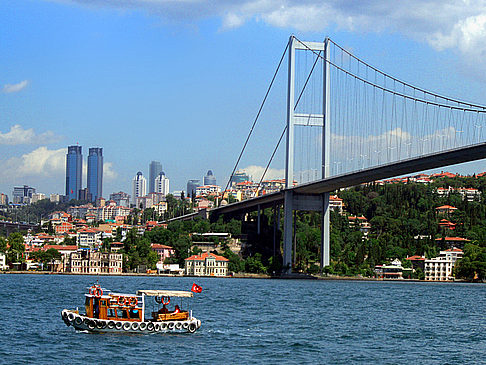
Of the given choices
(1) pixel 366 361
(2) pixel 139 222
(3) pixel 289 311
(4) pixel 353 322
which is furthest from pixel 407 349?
(2) pixel 139 222

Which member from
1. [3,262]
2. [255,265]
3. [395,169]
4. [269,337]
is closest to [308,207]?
[255,265]

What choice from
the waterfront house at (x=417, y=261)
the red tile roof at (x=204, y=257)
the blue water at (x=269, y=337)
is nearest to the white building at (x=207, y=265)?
the red tile roof at (x=204, y=257)

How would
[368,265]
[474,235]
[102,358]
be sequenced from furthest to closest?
[474,235]
[368,265]
[102,358]

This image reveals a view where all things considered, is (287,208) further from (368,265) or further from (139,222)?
(139,222)

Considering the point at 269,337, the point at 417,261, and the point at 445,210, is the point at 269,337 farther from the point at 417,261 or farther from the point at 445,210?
the point at 445,210

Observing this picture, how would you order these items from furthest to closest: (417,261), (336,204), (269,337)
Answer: (336,204) < (417,261) < (269,337)

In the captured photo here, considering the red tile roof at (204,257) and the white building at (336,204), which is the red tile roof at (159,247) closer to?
the red tile roof at (204,257)
